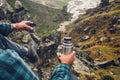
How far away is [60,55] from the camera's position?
28.2ft

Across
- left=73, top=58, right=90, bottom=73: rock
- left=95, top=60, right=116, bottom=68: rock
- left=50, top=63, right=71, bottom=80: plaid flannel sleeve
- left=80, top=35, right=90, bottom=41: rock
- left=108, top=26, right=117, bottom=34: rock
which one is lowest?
left=80, top=35, right=90, bottom=41: rock

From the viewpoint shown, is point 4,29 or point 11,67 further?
point 4,29

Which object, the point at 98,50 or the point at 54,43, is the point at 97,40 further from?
the point at 54,43

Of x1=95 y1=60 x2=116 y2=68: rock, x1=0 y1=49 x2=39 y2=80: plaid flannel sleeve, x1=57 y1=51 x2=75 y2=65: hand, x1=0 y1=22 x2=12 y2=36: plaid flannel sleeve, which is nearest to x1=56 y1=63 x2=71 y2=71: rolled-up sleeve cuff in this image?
x1=57 y1=51 x2=75 y2=65: hand

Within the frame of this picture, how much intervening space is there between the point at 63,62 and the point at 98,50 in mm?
138205

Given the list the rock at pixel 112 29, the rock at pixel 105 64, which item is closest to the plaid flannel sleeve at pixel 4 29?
the rock at pixel 105 64

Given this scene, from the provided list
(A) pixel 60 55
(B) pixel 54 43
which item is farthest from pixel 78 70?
(A) pixel 60 55

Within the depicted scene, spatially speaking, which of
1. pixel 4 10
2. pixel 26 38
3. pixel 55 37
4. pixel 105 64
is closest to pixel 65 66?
pixel 26 38

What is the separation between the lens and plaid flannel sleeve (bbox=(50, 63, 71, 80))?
7604 mm

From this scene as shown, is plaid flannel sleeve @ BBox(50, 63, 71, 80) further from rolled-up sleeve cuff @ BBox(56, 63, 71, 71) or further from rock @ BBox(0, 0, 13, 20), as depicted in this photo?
rock @ BBox(0, 0, 13, 20)

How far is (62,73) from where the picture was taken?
766cm

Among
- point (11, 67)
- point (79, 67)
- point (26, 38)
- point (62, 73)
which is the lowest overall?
point (79, 67)

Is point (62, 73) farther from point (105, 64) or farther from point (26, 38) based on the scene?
point (105, 64)

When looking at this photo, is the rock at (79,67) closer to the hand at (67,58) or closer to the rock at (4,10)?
the rock at (4,10)
